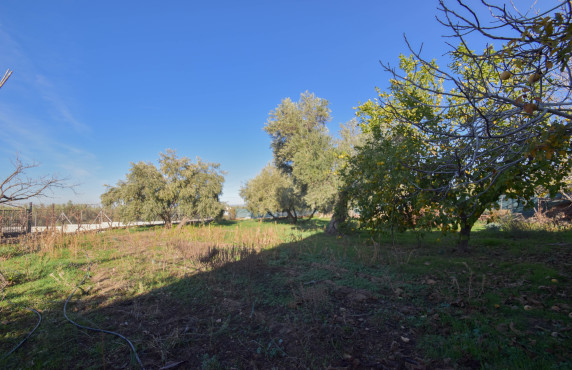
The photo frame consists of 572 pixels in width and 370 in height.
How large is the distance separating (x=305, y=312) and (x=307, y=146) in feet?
43.7

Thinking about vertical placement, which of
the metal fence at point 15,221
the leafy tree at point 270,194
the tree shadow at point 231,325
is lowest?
the tree shadow at point 231,325

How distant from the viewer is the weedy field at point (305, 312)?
2.82 metres

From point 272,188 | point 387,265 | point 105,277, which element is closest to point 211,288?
point 105,277

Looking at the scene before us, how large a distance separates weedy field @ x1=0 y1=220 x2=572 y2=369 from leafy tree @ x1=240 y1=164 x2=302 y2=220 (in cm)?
1606

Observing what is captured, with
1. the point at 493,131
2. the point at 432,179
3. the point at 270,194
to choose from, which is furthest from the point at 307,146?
the point at 493,131

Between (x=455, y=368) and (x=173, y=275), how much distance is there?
5.71m

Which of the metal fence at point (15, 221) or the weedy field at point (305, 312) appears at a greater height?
the metal fence at point (15, 221)

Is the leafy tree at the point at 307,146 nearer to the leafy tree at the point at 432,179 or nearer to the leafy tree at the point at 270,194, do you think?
the leafy tree at the point at 270,194

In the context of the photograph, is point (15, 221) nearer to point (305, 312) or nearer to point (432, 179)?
point (305, 312)

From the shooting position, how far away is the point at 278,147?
812 inches

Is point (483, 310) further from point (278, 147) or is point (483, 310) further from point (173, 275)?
point (278, 147)

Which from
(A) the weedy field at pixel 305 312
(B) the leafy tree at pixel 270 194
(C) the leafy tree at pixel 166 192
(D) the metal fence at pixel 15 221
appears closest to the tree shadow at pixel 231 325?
(A) the weedy field at pixel 305 312

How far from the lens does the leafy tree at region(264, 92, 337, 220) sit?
46.6 ft

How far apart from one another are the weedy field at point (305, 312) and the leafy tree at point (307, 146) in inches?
285
